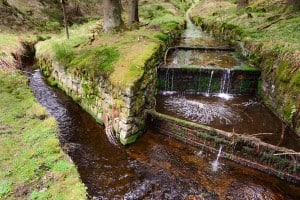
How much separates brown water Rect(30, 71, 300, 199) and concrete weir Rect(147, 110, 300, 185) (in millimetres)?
230

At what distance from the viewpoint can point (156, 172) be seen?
25.0ft

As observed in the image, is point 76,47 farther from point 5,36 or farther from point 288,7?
point 288,7

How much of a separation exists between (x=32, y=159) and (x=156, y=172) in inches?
122

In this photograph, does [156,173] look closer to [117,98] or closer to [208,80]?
[117,98]

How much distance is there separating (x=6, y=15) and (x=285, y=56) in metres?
18.9

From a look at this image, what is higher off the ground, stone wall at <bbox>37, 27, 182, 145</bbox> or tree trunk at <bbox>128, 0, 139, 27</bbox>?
tree trunk at <bbox>128, 0, 139, 27</bbox>

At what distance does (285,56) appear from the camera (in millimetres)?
10750

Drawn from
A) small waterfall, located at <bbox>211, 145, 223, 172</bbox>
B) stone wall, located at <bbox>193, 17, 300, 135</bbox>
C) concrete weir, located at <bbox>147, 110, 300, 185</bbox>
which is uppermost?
stone wall, located at <bbox>193, 17, 300, 135</bbox>

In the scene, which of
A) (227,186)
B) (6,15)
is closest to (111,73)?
(227,186)

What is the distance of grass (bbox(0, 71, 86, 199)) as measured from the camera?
225 inches

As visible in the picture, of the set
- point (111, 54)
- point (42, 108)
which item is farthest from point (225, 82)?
point (42, 108)

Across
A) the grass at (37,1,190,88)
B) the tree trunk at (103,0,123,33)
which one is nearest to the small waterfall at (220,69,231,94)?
the grass at (37,1,190,88)

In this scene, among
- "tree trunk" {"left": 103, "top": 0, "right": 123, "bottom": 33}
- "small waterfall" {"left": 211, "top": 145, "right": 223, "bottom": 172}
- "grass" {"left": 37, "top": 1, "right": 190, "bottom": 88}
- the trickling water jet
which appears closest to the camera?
"small waterfall" {"left": 211, "top": 145, "right": 223, "bottom": 172}

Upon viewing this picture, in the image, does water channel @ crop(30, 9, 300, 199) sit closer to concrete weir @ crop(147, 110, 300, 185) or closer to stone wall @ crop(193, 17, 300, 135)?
concrete weir @ crop(147, 110, 300, 185)
